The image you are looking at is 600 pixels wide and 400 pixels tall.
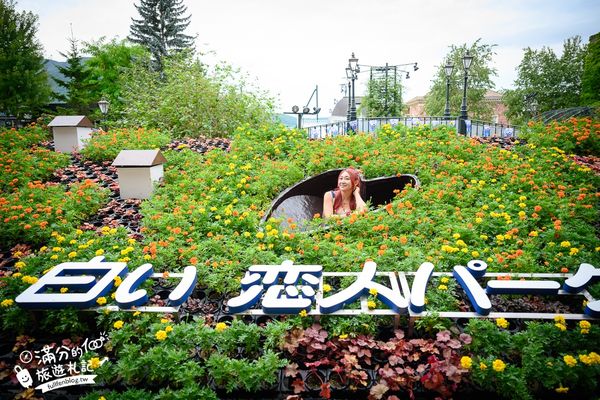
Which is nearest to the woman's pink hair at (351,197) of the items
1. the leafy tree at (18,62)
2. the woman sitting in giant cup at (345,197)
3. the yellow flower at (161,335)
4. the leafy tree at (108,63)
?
the woman sitting in giant cup at (345,197)

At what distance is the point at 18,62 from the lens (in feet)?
59.0

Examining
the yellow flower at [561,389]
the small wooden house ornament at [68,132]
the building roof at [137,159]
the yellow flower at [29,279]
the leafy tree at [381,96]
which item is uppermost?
the leafy tree at [381,96]

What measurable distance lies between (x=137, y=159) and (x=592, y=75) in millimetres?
24096

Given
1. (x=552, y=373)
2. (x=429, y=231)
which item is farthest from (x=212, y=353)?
(x=429, y=231)

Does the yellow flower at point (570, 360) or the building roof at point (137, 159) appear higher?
the building roof at point (137, 159)

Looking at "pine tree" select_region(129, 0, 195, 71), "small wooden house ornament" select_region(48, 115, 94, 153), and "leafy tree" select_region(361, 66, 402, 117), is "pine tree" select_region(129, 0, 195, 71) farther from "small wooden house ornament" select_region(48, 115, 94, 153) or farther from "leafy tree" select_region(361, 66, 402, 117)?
"small wooden house ornament" select_region(48, 115, 94, 153)

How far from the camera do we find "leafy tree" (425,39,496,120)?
27922 mm

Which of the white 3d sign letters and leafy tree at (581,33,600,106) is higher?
leafy tree at (581,33,600,106)

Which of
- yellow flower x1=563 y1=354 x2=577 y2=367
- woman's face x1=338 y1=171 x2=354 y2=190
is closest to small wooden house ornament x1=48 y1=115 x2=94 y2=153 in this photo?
woman's face x1=338 y1=171 x2=354 y2=190

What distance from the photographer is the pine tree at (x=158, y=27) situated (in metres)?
28.1

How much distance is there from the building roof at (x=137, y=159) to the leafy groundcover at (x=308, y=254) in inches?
19.6

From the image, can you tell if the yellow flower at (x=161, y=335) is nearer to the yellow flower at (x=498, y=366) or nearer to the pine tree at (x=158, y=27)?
the yellow flower at (x=498, y=366)

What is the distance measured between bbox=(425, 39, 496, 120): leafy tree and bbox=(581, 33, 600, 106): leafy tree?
6713 mm

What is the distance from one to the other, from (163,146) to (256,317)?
20.7 feet
